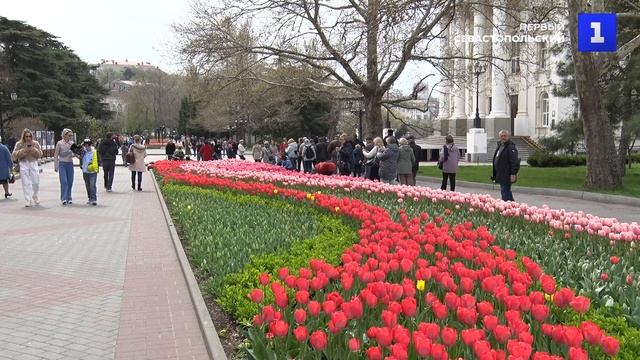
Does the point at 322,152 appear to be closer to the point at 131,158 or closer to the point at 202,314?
the point at 131,158

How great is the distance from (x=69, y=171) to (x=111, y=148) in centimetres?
363

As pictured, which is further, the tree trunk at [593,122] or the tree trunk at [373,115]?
the tree trunk at [373,115]

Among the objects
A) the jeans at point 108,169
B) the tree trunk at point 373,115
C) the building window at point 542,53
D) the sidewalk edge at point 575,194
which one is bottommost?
the sidewalk edge at point 575,194

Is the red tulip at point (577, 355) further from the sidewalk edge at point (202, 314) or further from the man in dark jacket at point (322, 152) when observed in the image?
the man in dark jacket at point (322, 152)

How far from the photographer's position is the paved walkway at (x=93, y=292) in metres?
4.89

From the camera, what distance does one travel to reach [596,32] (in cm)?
1711

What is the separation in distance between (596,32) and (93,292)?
1524 centimetres

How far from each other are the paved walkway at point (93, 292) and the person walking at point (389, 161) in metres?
5.53

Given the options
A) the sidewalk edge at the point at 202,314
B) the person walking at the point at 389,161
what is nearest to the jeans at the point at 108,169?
the person walking at the point at 389,161

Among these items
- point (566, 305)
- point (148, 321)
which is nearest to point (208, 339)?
point (148, 321)

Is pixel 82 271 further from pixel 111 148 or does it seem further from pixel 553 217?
pixel 111 148

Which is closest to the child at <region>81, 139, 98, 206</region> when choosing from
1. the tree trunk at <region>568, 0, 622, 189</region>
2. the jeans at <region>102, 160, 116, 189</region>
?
the jeans at <region>102, 160, 116, 189</region>

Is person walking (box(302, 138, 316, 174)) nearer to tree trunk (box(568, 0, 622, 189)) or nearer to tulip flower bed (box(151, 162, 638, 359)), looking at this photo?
tree trunk (box(568, 0, 622, 189))

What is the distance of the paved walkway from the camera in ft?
16.1
